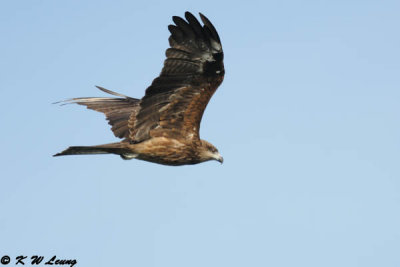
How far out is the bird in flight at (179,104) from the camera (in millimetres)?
8930

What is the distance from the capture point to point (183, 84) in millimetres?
9273

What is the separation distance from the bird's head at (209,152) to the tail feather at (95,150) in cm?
117

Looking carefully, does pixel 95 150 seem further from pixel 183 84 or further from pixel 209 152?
pixel 209 152

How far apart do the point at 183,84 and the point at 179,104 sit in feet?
1.15

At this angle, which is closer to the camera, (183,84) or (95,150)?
(95,150)

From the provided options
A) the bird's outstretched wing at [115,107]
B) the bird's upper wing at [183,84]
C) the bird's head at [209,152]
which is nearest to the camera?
the bird's upper wing at [183,84]

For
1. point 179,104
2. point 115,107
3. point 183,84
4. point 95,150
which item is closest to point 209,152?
point 179,104

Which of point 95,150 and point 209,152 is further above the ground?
point 209,152

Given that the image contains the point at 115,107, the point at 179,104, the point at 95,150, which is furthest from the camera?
the point at 115,107

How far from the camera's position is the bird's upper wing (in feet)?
29.1

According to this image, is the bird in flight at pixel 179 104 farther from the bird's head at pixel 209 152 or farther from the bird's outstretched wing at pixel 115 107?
the bird's outstretched wing at pixel 115 107

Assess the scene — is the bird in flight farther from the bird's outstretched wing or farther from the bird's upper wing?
the bird's outstretched wing

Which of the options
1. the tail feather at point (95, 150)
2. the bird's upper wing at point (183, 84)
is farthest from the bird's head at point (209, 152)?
the tail feather at point (95, 150)

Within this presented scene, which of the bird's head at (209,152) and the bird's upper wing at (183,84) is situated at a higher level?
the bird's upper wing at (183,84)
